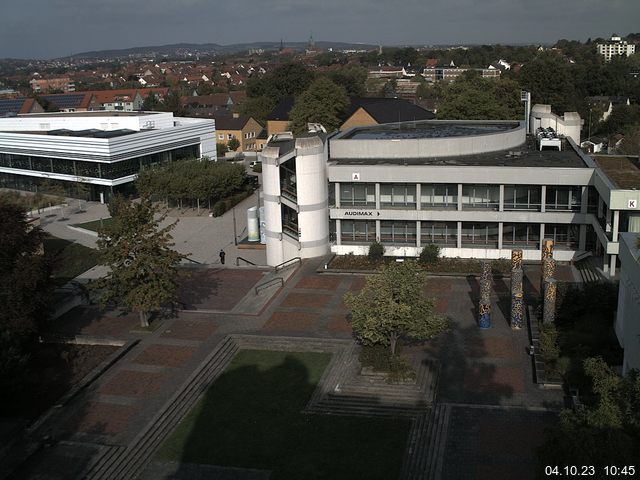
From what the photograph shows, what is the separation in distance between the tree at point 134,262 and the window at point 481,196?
59.1 feet

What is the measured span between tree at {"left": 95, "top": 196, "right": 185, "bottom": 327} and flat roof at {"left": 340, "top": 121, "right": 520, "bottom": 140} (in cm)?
1941

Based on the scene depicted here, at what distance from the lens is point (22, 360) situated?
23766mm

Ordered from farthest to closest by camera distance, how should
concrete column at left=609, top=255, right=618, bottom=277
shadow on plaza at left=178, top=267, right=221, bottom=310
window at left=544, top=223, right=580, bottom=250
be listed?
window at left=544, top=223, right=580, bottom=250, shadow on plaza at left=178, top=267, right=221, bottom=310, concrete column at left=609, top=255, right=618, bottom=277

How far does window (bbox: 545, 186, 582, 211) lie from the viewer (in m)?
39.1

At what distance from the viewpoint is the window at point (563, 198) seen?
39.1 m

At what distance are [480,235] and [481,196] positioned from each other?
2290 mm

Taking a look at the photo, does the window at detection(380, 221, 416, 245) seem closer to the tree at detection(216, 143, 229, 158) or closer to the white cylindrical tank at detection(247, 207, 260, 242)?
the white cylindrical tank at detection(247, 207, 260, 242)

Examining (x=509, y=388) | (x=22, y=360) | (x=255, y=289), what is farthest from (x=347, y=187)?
(x=22, y=360)

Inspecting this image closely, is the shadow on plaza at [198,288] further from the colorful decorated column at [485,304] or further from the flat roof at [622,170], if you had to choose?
the flat roof at [622,170]

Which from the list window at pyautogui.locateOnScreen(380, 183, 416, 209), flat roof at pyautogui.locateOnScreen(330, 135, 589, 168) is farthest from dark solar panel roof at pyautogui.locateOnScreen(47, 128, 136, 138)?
window at pyautogui.locateOnScreen(380, 183, 416, 209)

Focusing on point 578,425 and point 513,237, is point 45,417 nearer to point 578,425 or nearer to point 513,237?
point 578,425

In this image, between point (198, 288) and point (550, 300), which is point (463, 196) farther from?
point (198, 288)

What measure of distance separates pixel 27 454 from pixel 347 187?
2476 centimetres

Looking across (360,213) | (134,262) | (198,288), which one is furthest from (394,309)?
(360,213)
